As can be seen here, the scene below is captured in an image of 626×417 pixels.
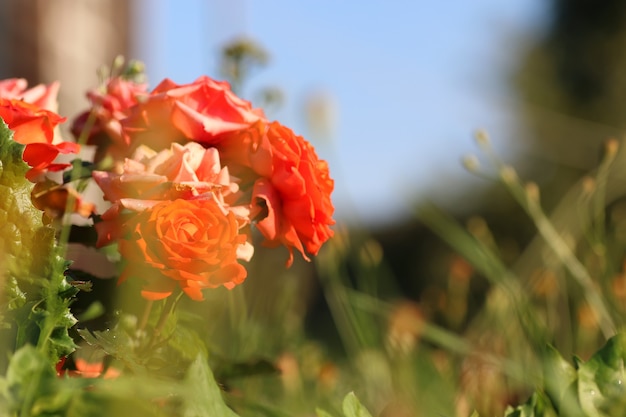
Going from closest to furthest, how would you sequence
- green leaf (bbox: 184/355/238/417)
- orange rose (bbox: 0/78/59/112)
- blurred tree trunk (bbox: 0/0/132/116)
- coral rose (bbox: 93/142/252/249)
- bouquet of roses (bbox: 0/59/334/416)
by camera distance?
green leaf (bbox: 184/355/238/417) → bouquet of roses (bbox: 0/59/334/416) → coral rose (bbox: 93/142/252/249) → orange rose (bbox: 0/78/59/112) → blurred tree trunk (bbox: 0/0/132/116)

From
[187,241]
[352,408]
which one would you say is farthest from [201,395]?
[187,241]

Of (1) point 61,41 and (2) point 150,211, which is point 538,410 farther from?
(1) point 61,41

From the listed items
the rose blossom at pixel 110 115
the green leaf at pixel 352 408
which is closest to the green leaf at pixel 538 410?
the green leaf at pixel 352 408

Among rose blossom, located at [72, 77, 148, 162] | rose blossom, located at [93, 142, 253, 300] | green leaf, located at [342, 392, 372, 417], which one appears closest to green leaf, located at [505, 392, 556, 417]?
green leaf, located at [342, 392, 372, 417]

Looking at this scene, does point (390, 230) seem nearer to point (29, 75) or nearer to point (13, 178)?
point (29, 75)

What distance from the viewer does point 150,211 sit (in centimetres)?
82

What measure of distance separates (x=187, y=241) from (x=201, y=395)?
0.24 m

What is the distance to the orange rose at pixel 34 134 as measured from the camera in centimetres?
85

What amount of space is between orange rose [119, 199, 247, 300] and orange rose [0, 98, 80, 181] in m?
0.12

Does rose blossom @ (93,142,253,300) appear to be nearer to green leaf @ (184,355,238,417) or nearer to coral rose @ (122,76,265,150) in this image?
coral rose @ (122,76,265,150)

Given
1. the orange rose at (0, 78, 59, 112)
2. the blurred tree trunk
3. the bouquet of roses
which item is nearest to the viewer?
the bouquet of roses

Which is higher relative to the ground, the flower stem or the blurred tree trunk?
the flower stem

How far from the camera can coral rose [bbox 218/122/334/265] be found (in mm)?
905

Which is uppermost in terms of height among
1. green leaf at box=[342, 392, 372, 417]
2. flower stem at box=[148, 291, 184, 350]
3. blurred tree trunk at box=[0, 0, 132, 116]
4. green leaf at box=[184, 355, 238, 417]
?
green leaf at box=[184, 355, 238, 417]
